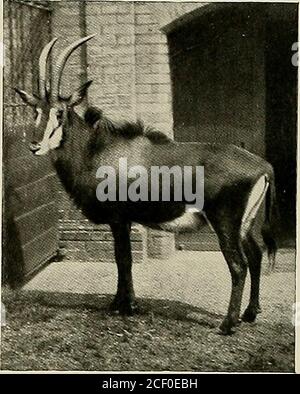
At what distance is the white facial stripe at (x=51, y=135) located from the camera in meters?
3.32

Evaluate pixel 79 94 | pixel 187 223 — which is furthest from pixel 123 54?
pixel 187 223

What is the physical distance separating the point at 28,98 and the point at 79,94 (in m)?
0.19

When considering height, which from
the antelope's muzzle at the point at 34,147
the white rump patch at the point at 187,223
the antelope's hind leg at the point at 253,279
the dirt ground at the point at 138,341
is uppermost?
the antelope's muzzle at the point at 34,147

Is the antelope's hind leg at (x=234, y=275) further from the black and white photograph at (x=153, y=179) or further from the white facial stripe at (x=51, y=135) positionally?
the white facial stripe at (x=51, y=135)

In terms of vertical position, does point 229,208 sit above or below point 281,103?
below

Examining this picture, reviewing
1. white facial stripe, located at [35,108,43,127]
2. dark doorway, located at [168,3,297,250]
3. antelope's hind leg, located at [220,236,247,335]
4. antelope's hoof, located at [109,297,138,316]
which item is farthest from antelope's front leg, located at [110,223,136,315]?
white facial stripe, located at [35,108,43,127]

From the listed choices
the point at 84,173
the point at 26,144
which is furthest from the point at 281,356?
the point at 26,144

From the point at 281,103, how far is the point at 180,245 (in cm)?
68

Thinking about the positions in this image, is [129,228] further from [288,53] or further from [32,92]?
[288,53]

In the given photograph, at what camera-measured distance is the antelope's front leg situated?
3373 millimetres

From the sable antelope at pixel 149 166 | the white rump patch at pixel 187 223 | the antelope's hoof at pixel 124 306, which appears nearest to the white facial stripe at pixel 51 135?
the sable antelope at pixel 149 166

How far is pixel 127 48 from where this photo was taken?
3320mm

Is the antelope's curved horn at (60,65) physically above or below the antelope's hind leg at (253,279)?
above

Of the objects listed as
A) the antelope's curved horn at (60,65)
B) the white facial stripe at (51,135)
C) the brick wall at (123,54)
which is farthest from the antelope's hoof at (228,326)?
the antelope's curved horn at (60,65)
